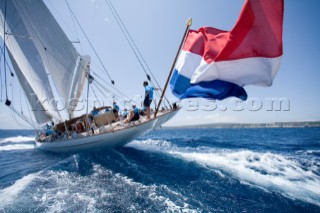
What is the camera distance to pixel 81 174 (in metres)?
8.12

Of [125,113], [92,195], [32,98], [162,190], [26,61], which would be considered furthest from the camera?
[32,98]

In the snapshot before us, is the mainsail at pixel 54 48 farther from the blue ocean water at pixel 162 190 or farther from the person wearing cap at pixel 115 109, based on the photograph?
the blue ocean water at pixel 162 190

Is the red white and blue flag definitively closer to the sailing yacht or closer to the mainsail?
the sailing yacht

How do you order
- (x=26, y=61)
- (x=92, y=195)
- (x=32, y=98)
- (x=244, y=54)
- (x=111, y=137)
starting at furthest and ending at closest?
(x=32, y=98) → (x=26, y=61) → (x=111, y=137) → (x=244, y=54) → (x=92, y=195)

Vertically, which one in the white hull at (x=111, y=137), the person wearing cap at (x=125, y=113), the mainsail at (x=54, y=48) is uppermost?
the mainsail at (x=54, y=48)

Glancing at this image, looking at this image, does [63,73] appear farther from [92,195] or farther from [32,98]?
[92,195]

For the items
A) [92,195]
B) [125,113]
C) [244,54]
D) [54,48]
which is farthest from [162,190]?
[54,48]

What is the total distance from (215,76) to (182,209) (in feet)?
15.0

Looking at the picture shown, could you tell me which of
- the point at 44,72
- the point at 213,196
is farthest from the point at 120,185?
the point at 44,72

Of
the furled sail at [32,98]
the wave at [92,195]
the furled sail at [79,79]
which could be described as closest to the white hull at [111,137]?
the wave at [92,195]

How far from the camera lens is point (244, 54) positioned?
5949 millimetres

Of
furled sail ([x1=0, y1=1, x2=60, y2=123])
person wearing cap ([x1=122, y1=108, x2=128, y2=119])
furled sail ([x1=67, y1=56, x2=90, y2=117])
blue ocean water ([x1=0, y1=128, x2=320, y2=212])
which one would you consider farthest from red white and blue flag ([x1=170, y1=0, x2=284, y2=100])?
furled sail ([x1=0, y1=1, x2=60, y2=123])

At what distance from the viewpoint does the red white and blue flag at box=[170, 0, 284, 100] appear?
5500 millimetres

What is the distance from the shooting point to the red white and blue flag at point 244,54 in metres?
5.50
